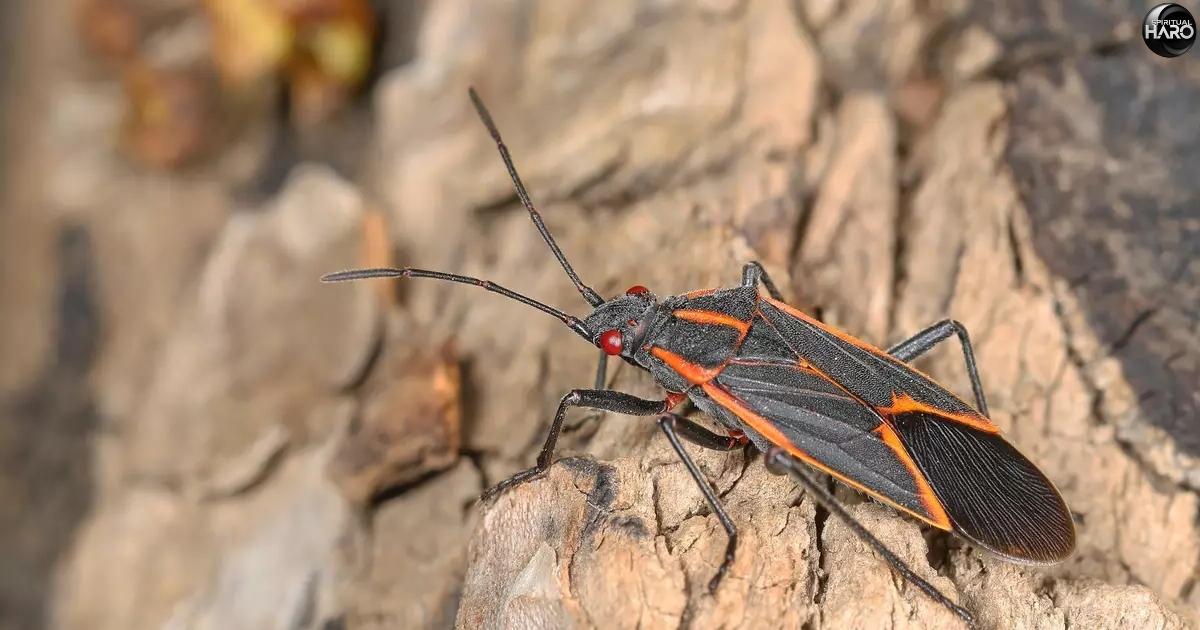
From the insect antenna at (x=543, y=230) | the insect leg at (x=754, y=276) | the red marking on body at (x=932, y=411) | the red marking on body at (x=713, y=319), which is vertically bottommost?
the red marking on body at (x=932, y=411)

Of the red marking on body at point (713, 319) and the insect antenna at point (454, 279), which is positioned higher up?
the insect antenna at point (454, 279)

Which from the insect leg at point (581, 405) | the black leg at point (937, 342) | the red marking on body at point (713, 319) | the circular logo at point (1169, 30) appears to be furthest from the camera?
the circular logo at point (1169, 30)

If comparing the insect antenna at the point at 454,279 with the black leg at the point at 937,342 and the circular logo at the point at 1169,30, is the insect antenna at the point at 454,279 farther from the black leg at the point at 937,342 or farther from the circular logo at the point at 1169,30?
the circular logo at the point at 1169,30

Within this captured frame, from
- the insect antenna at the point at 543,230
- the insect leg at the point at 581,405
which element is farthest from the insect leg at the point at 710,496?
the insect antenna at the point at 543,230

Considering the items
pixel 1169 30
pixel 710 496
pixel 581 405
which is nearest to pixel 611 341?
pixel 581 405

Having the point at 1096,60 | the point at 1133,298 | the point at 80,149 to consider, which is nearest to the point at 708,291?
the point at 1133,298

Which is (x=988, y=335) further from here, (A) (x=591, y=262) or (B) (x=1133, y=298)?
(A) (x=591, y=262)
